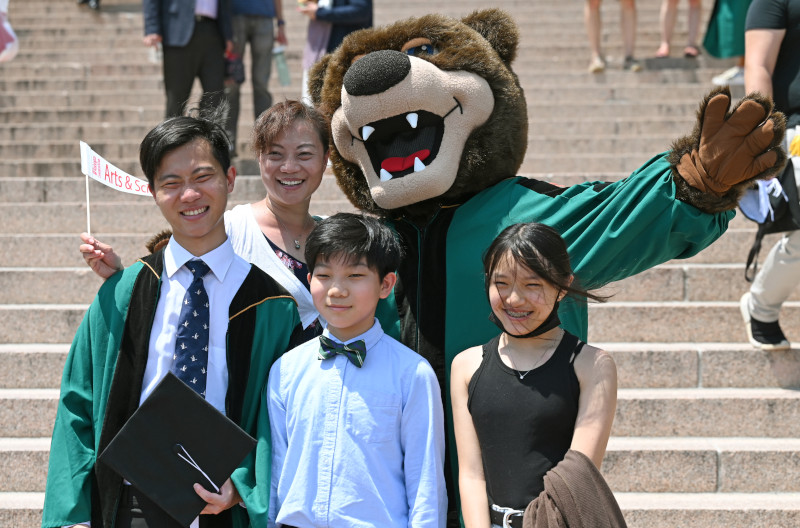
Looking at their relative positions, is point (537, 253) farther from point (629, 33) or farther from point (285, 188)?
point (629, 33)

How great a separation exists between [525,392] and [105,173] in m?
1.54

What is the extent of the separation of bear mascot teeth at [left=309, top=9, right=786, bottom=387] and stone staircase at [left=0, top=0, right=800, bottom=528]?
43.8 inches

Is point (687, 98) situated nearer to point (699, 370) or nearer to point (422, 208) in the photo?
point (699, 370)

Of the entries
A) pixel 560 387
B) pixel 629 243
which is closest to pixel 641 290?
pixel 629 243

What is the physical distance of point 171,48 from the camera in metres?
6.51

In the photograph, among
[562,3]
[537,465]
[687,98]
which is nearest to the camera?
[537,465]

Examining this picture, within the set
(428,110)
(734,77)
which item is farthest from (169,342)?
(734,77)

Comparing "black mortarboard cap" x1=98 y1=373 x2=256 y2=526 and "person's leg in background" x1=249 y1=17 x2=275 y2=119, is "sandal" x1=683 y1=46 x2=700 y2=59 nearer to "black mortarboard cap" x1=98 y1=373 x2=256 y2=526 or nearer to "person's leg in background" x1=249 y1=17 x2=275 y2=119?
"person's leg in background" x1=249 y1=17 x2=275 y2=119

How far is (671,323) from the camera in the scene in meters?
4.89

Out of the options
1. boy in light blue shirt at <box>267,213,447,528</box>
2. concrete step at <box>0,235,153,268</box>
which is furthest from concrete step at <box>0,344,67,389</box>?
boy in light blue shirt at <box>267,213,447,528</box>

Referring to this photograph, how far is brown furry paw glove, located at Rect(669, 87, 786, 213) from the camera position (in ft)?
8.46

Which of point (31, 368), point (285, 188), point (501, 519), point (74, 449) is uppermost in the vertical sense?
point (285, 188)

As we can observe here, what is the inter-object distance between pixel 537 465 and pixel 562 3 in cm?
866

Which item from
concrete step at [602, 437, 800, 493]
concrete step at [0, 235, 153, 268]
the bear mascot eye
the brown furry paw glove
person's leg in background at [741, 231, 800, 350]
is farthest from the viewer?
concrete step at [0, 235, 153, 268]
